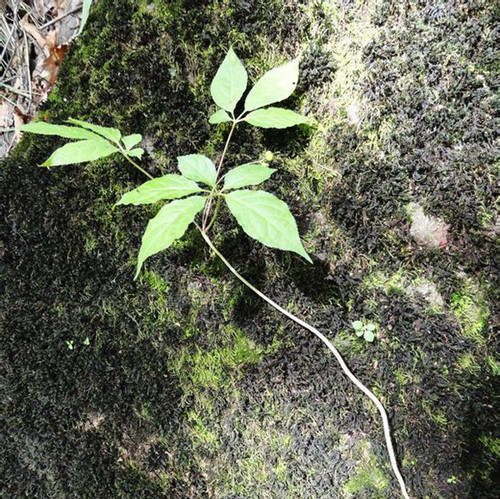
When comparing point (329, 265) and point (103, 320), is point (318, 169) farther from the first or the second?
point (103, 320)

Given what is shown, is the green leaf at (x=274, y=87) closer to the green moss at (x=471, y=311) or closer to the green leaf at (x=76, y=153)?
the green leaf at (x=76, y=153)

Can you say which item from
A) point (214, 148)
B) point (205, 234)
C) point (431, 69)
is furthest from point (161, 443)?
point (431, 69)

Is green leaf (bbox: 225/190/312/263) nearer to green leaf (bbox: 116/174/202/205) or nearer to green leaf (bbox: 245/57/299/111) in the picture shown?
green leaf (bbox: 116/174/202/205)

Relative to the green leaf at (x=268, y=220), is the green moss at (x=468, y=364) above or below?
below

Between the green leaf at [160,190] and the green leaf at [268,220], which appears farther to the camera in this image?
the green leaf at [160,190]

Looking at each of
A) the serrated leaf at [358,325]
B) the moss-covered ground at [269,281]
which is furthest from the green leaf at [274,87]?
the serrated leaf at [358,325]

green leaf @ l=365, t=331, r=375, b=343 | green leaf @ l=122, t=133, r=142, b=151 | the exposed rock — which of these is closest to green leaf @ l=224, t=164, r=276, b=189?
green leaf @ l=122, t=133, r=142, b=151

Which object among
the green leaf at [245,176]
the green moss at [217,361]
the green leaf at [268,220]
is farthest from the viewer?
the green moss at [217,361]
